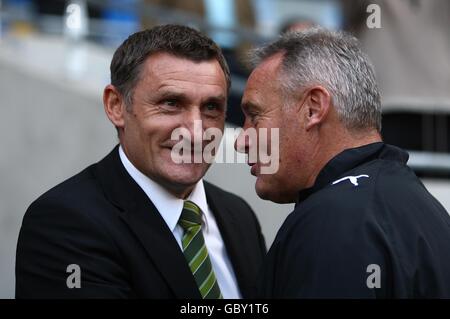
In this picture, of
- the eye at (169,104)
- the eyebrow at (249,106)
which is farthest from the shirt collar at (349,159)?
the eye at (169,104)

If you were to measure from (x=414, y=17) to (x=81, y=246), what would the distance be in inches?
141

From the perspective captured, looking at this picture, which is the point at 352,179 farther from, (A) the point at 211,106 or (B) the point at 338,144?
→ (A) the point at 211,106

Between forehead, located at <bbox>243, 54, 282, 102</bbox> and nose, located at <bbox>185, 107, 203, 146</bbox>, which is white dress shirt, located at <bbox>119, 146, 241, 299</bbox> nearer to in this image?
nose, located at <bbox>185, 107, 203, 146</bbox>

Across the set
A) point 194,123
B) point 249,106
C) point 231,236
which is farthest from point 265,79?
point 231,236

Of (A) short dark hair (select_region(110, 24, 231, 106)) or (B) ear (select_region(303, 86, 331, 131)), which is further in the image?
(A) short dark hair (select_region(110, 24, 231, 106))

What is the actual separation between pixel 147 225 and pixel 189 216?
0.20 metres

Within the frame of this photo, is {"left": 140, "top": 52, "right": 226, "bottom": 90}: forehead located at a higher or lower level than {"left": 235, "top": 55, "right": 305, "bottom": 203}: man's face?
higher

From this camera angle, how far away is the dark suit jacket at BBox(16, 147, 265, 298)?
8.23 ft

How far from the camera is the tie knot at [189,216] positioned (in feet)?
9.28

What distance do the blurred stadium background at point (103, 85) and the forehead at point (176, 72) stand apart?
2.10 metres

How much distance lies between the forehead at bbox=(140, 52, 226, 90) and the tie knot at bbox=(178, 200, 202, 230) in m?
0.45

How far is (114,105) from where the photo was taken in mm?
2877

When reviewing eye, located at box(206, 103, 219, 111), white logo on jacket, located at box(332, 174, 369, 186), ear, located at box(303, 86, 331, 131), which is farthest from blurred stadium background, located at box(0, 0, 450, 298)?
white logo on jacket, located at box(332, 174, 369, 186)

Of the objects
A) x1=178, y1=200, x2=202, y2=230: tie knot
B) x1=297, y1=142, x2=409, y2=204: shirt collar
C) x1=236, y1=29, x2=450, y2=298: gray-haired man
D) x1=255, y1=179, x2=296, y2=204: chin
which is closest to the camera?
x1=236, y1=29, x2=450, y2=298: gray-haired man
